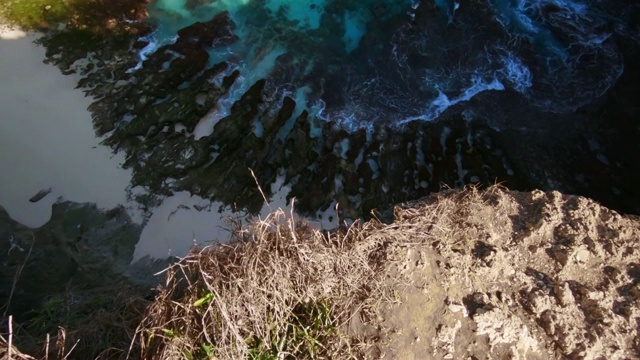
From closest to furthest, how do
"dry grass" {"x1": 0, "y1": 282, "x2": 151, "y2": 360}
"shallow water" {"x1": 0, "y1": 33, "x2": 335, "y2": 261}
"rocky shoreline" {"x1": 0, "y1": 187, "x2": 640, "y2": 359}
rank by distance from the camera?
1. "rocky shoreline" {"x1": 0, "y1": 187, "x2": 640, "y2": 359}
2. "dry grass" {"x1": 0, "y1": 282, "x2": 151, "y2": 360}
3. "shallow water" {"x1": 0, "y1": 33, "x2": 335, "y2": 261}

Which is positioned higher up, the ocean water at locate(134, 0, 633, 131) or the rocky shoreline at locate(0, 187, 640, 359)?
the rocky shoreline at locate(0, 187, 640, 359)

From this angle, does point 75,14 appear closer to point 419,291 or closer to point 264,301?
point 264,301

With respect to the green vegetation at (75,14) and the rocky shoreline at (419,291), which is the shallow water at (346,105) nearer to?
the green vegetation at (75,14)

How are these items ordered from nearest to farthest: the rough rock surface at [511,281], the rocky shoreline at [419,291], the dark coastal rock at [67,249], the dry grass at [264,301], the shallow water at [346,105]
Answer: the dry grass at [264,301] → the rocky shoreline at [419,291] → the rough rock surface at [511,281] → the dark coastal rock at [67,249] → the shallow water at [346,105]

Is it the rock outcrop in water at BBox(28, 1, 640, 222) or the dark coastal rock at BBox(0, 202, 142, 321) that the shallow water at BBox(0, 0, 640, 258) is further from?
the dark coastal rock at BBox(0, 202, 142, 321)

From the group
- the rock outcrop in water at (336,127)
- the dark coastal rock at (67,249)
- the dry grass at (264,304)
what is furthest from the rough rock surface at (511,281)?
the dark coastal rock at (67,249)

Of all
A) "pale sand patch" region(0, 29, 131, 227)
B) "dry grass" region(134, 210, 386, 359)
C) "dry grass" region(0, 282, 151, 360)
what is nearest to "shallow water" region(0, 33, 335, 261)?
"pale sand patch" region(0, 29, 131, 227)
